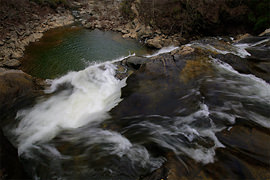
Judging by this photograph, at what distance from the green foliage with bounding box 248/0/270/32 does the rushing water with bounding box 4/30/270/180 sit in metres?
11.2

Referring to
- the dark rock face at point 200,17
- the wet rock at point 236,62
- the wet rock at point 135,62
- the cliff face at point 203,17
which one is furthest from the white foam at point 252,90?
the dark rock face at point 200,17

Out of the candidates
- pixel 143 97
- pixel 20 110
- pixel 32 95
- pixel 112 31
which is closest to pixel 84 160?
pixel 143 97

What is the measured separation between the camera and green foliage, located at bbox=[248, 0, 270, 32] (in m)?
12.6

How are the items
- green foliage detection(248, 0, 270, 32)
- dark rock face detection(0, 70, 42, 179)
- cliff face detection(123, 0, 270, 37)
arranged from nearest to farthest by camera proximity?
dark rock face detection(0, 70, 42, 179) → green foliage detection(248, 0, 270, 32) → cliff face detection(123, 0, 270, 37)

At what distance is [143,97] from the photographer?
4520mm

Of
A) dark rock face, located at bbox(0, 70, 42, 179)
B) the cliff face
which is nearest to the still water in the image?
dark rock face, located at bbox(0, 70, 42, 179)

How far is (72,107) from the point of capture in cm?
503

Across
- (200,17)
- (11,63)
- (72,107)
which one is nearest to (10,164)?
(72,107)

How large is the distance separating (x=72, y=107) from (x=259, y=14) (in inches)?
684

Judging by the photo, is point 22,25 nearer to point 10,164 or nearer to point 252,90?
point 10,164

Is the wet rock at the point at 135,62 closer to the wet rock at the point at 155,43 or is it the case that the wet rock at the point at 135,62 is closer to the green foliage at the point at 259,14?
the wet rock at the point at 155,43

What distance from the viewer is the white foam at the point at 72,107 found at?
4027mm

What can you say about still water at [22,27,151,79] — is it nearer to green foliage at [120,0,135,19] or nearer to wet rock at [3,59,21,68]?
wet rock at [3,59,21,68]

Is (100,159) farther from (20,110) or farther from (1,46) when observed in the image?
(1,46)
